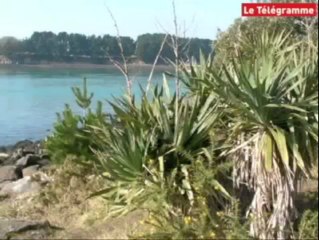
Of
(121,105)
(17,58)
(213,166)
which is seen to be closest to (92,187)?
(121,105)

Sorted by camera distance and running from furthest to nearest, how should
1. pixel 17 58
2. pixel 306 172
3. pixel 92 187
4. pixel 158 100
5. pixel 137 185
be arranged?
pixel 17 58
pixel 92 187
pixel 158 100
pixel 137 185
pixel 306 172

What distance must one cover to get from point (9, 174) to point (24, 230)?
348 inches

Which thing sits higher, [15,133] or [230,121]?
[230,121]

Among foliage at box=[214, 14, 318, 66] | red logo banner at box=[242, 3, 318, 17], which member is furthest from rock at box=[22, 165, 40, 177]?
red logo banner at box=[242, 3, 318, 17]

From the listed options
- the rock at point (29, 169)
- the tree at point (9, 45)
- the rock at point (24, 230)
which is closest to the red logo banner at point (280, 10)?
the rock at point (24, 230)

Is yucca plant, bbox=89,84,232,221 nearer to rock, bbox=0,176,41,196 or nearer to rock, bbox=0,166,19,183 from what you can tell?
rock, bbox=0,176,41,196

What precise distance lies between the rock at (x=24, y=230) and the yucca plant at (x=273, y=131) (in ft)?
7.41

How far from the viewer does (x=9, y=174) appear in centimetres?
1561

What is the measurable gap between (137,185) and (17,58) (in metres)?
70.8

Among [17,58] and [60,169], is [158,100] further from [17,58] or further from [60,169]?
[17,58]

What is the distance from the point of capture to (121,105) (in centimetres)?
799

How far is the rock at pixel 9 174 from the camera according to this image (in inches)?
602

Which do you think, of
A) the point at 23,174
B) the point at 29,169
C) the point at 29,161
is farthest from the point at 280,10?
the point at 29,161

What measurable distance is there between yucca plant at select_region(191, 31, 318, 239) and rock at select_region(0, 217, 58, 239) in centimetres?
226
